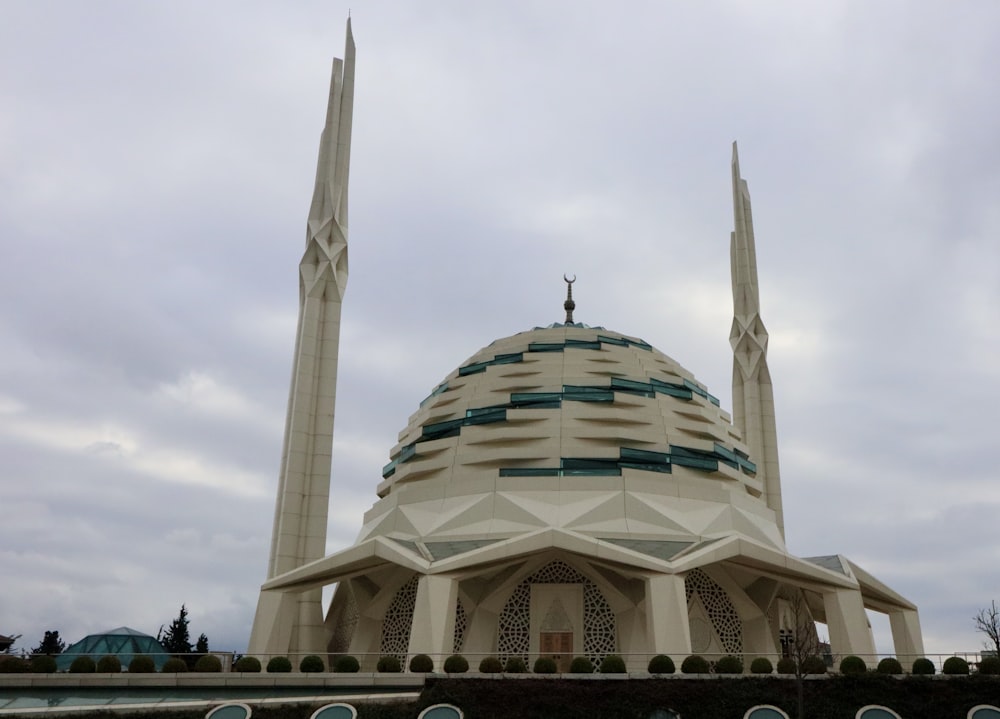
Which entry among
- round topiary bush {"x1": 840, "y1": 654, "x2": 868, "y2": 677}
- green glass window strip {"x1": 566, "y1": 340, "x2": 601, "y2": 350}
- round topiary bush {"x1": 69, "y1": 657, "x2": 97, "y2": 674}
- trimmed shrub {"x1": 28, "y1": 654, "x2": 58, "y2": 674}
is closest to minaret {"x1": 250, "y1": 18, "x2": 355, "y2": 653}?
round topiary bush {"x1": 69, "y1": 657, "x2": 97, "y2": 674}

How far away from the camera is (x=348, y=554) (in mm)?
38312

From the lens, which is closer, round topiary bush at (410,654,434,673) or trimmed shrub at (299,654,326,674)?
round topiary bush at (410,654,434,673)

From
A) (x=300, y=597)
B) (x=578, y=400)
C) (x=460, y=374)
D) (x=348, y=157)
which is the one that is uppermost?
(x=348, y=157)

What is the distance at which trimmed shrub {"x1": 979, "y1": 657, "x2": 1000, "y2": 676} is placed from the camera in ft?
101

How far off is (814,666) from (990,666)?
6.34 m

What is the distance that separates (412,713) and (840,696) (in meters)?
12.0

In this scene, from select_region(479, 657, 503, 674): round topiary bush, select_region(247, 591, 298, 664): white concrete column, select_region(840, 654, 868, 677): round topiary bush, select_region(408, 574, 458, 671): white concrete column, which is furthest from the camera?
select_region(247, 591, 298, 664): white concrete column

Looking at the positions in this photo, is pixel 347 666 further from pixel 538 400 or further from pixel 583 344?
pixel 583 344

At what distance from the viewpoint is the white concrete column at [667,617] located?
33.8m

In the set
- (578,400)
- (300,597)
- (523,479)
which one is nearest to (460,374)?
(578,400)

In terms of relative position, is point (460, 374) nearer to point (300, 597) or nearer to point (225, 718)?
point (300, 597)

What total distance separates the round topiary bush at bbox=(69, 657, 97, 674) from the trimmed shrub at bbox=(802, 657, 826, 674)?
21995 mm

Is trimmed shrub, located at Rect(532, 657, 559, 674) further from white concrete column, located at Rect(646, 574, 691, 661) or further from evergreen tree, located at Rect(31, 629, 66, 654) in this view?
evergreen tree, located at Rect(31, 629, 66, 654)

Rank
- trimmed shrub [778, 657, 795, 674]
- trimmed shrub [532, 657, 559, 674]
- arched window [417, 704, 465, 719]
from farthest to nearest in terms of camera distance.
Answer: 1. trimmed shrub [532, 657, 559, 674]
2. trimmed shrub [778, 657, 795, 674]
3. arched window [417, 704, 465, 719]
